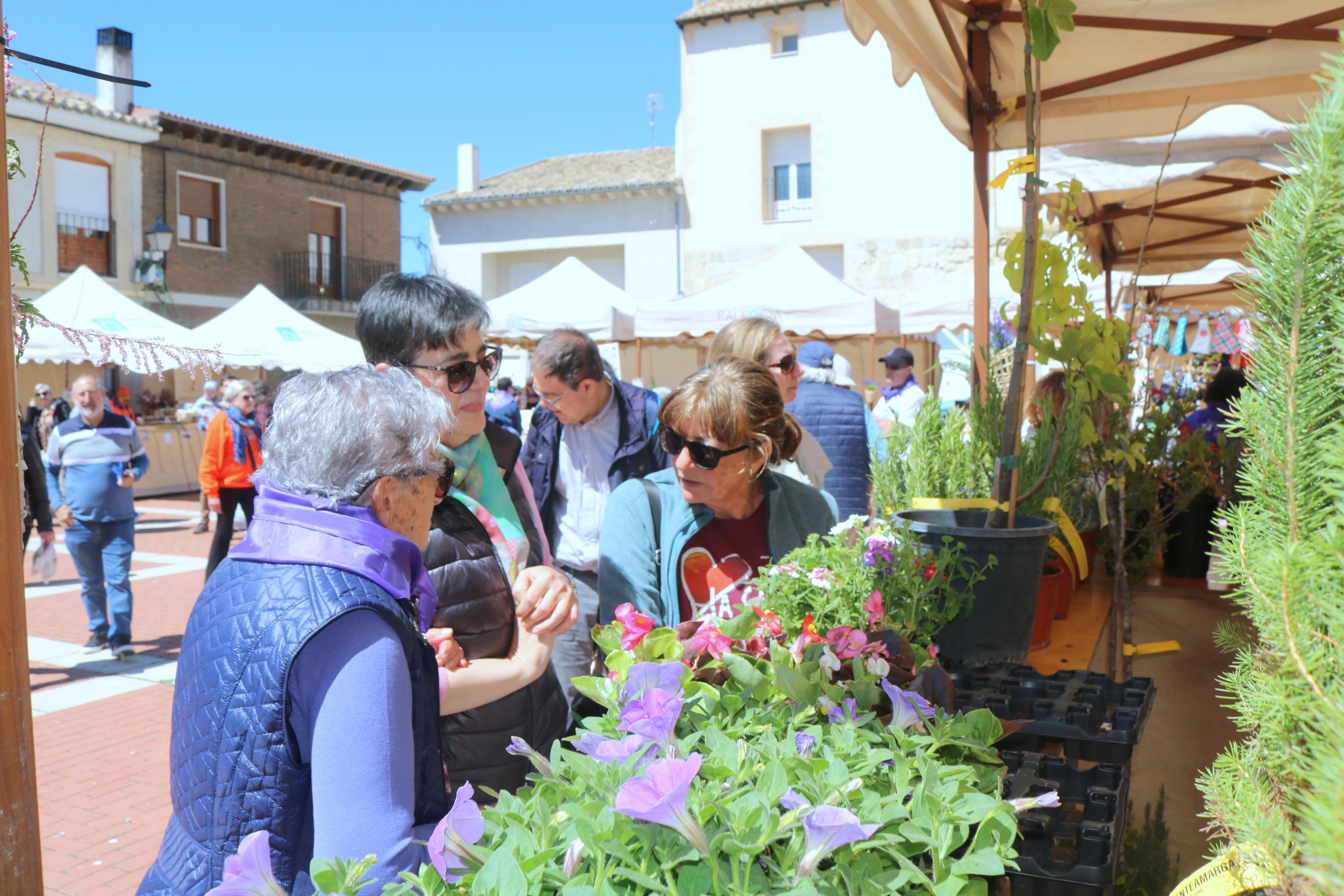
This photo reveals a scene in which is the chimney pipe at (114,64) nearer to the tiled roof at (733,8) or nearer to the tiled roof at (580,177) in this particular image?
the tiled roof at (580,177)

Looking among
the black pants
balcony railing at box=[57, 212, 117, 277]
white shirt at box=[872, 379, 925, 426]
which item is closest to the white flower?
white shirt at box=[872, 379, 925, 426]

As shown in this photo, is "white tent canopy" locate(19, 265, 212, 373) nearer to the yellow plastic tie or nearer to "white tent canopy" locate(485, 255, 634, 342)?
"white tent canopy" locate(485, 255, 634, 342)

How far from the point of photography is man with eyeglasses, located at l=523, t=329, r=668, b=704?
3764mm

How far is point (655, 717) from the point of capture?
98 centimetres

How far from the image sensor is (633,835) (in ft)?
2.69

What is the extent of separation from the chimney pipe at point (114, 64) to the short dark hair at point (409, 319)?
2200cm

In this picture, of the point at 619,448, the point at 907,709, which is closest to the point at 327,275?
the point at 619,448

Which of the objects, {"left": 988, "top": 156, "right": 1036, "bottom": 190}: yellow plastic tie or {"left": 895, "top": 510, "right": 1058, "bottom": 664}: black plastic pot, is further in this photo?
{"left": 988, "top": 156, "right": 1036, "bottom": 190}: yellow plastic tie

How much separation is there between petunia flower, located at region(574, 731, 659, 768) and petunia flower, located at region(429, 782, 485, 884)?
137mm

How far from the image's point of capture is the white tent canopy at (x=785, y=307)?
9.31 m

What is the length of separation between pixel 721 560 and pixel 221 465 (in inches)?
242

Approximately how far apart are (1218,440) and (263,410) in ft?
25.9

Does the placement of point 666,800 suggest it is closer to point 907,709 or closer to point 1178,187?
point 907,709

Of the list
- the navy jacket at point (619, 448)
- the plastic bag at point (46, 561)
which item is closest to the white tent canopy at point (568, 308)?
the plastic bag at point (46, 561)
